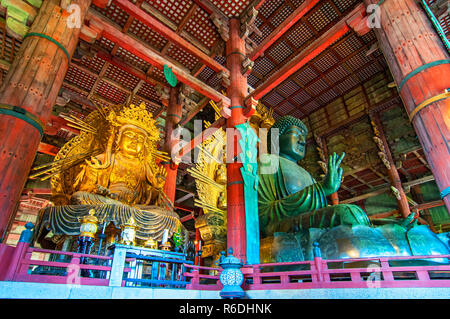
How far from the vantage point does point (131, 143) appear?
530cm

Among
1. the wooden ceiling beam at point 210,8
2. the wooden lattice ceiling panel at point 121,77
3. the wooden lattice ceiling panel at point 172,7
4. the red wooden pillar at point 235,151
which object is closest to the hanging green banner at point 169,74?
the red wooden pillar at point 235,151

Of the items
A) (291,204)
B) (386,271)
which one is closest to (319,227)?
(291,204)

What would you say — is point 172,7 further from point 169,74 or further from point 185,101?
point 185,101

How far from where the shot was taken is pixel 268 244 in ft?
13.7

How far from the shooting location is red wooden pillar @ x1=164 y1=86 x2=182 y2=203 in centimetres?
590

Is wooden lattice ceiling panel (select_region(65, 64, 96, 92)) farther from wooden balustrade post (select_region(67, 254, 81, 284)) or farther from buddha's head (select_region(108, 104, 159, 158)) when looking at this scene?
wooden balustrade post (select_region(67, 254, 81, 284))

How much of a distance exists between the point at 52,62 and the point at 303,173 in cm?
507

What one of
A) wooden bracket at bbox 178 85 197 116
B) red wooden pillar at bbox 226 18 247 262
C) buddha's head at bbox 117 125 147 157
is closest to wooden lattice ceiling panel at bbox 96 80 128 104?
wooden bracket at bbox 178 85 197 116

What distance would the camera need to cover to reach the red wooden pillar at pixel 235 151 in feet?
12.3

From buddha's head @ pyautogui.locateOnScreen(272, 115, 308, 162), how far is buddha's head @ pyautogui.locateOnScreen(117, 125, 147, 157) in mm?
3384

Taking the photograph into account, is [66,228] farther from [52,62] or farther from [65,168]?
[52,62]

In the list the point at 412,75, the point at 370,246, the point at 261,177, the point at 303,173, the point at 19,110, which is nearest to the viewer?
the point at 19,110

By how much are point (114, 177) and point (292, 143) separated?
13.6ft

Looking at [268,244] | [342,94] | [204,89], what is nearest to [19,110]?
[204,89]
